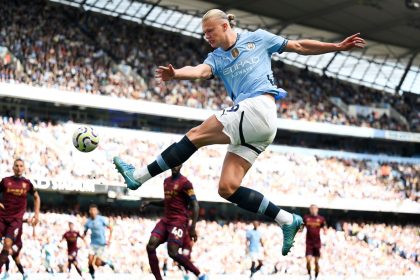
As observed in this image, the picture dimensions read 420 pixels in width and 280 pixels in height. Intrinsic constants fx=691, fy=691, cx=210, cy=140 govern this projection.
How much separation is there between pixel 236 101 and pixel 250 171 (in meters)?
27.8


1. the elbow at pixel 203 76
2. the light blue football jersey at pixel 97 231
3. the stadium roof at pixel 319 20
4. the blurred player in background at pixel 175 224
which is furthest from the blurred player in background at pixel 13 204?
the stadium roof at pixel 319 20

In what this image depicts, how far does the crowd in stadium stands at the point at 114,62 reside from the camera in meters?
30.8

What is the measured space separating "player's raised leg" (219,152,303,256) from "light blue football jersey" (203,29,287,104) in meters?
0.66

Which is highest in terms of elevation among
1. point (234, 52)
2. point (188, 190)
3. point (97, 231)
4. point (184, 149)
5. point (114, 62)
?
point (114, 62)

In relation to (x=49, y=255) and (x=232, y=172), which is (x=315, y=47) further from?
(x=49, y=255)

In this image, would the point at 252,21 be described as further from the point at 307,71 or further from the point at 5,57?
the point at 5,57

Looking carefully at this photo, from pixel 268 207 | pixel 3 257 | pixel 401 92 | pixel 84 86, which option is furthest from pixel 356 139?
pixel 268 207

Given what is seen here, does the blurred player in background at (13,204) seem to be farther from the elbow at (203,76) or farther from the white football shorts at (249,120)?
the white football shorts at (249,120)

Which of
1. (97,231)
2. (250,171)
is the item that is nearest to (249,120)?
(97,231)

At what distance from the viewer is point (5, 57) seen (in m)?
29.2

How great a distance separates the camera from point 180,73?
6.71 meters

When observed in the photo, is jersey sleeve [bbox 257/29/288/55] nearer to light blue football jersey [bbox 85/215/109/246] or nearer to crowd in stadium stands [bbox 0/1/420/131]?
light blue football jersey [bbox 85/215/109/246]

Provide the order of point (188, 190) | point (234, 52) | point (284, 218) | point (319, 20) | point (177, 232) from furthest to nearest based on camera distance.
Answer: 1. point (319, 20)
2. point (188, 190)
3. point (177, 232)
4. point (284, 218)
5. point (234, 52)

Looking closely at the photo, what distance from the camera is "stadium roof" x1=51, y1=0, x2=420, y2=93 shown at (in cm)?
3869
